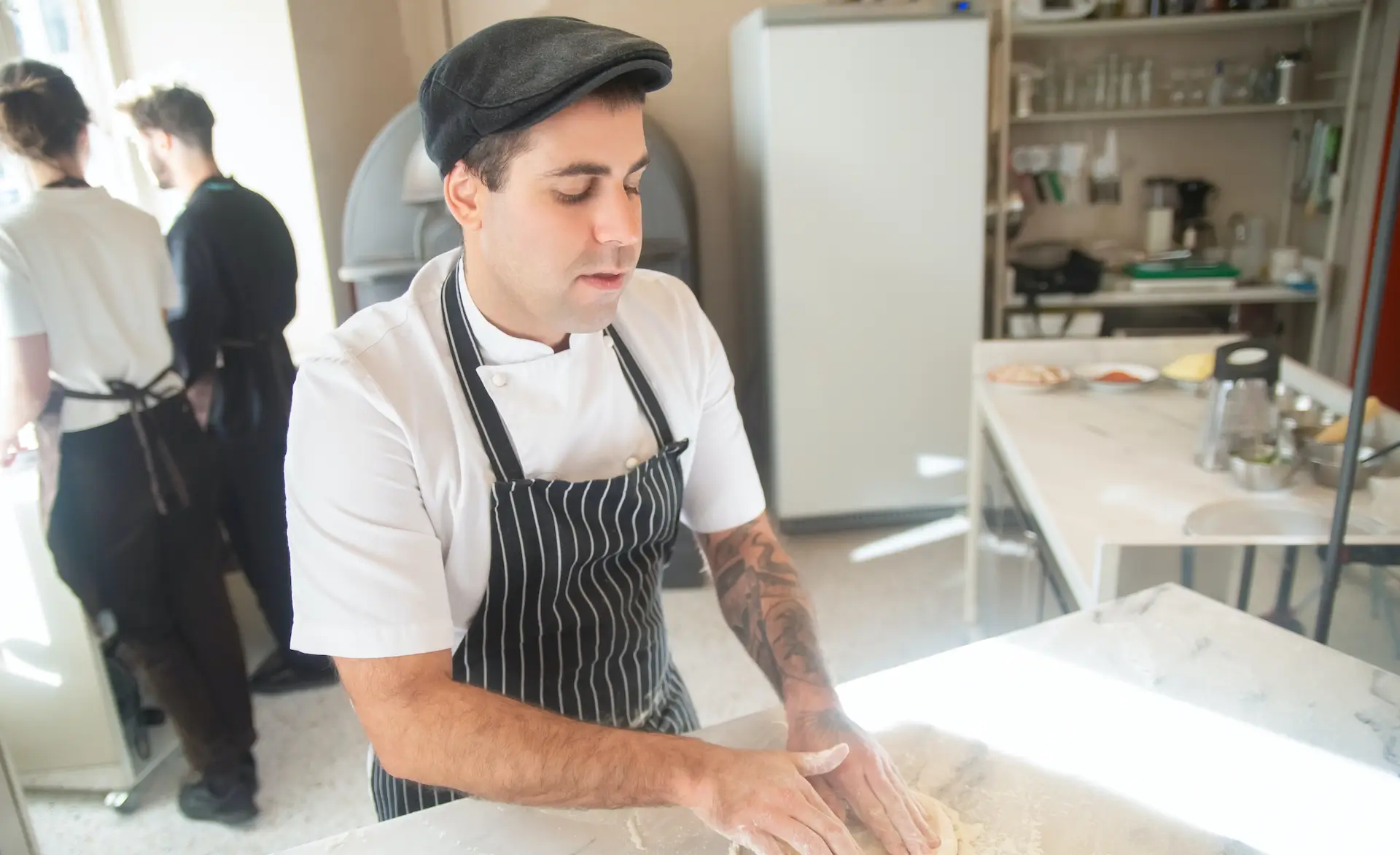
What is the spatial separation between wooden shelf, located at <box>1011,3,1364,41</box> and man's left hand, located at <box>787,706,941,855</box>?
2894 mm

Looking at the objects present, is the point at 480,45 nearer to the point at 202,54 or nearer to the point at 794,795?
the point at 794,795

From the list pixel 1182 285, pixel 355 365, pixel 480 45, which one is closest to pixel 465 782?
pixel 355 365

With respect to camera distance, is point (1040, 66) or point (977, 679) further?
point (1040, 66)

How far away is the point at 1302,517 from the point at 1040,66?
263 cm

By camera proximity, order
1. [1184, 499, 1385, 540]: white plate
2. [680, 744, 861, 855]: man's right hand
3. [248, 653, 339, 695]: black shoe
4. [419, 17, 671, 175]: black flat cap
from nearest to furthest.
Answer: [680, 744, 861, 855]: man's right hand < [419, 17, 671, 175]: black flat cap < [1184, 499, 1385, 540]: white plate < [248, 653, 339, 695]: black shoe

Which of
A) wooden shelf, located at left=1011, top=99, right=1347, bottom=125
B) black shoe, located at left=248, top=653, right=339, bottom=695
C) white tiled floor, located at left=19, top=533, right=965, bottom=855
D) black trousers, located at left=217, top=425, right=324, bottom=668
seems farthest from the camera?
wooden shelf, located at left=1011, top=99, right=1347, bottom=125

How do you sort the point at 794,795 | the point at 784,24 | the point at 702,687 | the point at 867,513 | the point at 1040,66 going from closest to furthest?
the point at 794,795
the point at 702,687
the point at 784,24
the point at 867,513
the point at 1040,66

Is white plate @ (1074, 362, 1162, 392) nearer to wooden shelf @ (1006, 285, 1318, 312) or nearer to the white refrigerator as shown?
the white refrigerator

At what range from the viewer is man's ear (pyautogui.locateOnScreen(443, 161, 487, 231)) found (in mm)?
904

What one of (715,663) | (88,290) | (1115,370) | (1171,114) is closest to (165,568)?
(88,290)

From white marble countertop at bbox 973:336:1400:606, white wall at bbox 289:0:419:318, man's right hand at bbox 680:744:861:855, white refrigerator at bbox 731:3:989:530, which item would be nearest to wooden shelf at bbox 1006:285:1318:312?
white refrigerator at bbox 731:3:989:530

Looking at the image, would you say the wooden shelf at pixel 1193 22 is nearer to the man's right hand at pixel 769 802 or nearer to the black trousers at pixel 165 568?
the black trousers at pixel 165 568

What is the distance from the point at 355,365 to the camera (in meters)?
0.89

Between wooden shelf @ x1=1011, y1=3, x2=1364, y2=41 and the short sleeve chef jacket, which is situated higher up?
wooden shelf @ x1=1011, y1=3, x2=1364, y2=41
